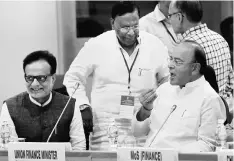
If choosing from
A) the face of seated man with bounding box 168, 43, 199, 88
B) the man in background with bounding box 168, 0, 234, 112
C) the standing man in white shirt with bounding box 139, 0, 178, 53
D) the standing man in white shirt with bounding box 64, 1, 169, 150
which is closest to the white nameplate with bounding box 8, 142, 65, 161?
the face of seated man with bounding box 168, 43, 199, 88

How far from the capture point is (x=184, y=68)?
335cm

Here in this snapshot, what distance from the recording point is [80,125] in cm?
350

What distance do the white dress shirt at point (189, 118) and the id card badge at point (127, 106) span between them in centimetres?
45

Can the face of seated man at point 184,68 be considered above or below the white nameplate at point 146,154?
above

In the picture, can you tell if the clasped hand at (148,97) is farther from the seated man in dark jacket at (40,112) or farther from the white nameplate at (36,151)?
the white nameplate at (36,151)

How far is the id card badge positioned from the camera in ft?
12.6

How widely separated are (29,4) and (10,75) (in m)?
0.71

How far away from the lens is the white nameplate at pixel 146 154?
244 cm

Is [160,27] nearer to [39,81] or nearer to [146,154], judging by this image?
[39,81]

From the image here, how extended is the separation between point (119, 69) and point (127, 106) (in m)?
0.26

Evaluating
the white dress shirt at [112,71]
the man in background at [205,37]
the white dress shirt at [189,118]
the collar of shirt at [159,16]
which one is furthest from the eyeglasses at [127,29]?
the collar of shirt at [159,16]

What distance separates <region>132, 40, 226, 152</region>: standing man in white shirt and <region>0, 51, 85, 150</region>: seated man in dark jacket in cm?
37

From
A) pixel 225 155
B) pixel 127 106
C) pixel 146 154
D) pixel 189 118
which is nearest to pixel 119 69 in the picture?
pixel 127 106

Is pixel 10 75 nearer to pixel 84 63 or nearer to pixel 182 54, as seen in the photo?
pixel 84 63
